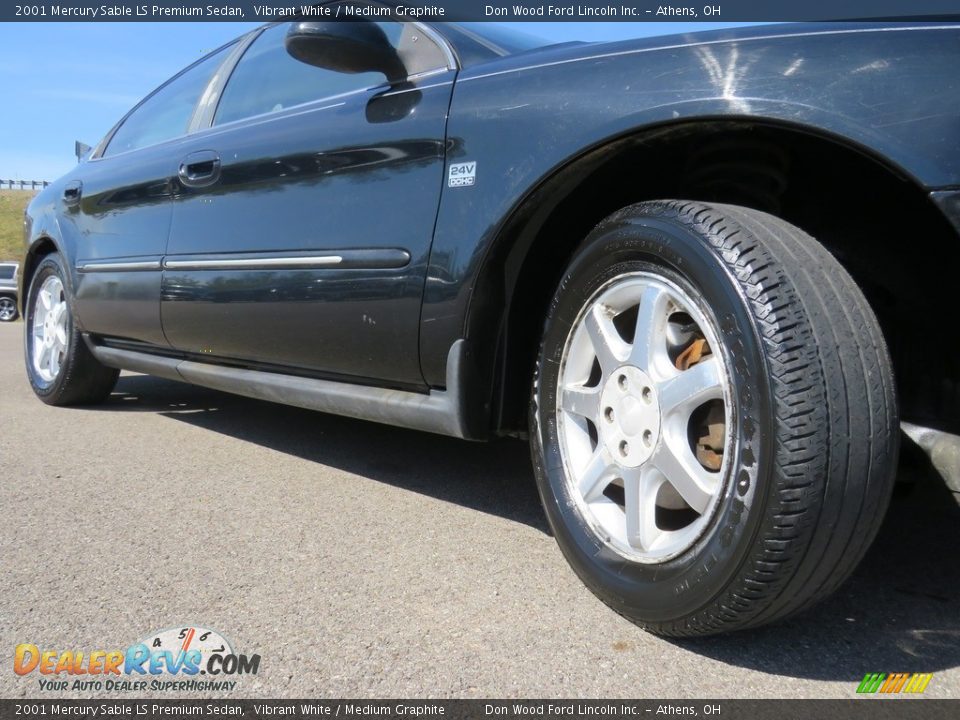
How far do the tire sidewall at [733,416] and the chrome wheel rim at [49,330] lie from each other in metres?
3.10

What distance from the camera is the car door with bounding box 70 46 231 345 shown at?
11.3 ft

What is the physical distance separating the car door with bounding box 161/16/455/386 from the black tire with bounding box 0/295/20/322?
1720 centimetres

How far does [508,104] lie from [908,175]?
0.97 meters

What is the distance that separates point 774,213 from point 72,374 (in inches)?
135

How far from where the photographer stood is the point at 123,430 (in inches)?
148

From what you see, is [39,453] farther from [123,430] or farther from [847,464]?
[847,464]

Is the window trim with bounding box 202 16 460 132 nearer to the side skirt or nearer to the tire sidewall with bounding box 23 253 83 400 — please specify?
the side skirt

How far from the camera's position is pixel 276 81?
10.4 feet

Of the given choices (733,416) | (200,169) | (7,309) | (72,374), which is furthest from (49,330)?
(7,309)

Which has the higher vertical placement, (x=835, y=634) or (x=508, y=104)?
(x=508, y=104)

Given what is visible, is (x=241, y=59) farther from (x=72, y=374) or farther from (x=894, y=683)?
(x=894, y=683)

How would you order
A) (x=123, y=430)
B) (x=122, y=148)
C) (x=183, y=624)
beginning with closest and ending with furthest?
(x=183, y=624) < (x=123, y=430) < (x=122, y=148)

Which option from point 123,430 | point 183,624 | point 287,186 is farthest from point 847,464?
point 123,430

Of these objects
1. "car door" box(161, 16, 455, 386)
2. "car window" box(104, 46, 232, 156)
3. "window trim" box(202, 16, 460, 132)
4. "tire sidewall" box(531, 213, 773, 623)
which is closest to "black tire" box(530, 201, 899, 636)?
"tire sidewall" box(531, 213, 773, 623)
